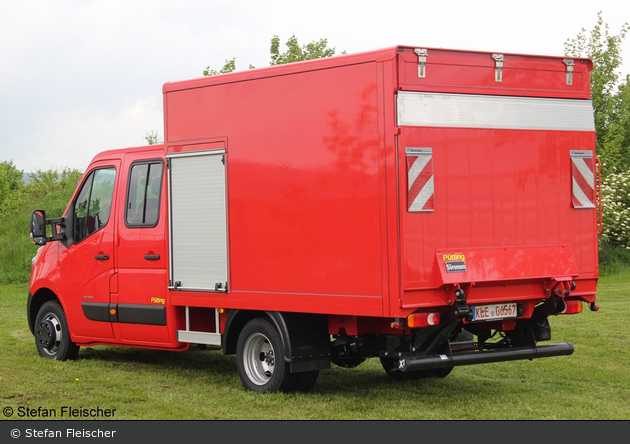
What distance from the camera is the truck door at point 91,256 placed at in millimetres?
9898

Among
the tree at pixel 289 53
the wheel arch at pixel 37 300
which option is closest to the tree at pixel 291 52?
the tree at pixel 289 53

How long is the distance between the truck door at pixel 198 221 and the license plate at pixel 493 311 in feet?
8.42

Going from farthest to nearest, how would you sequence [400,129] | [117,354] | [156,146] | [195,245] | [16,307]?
[16,307]
[117,354]
[156,146]
[195,245]
[400,129]

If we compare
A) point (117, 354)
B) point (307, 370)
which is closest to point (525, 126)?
point (307, 370)

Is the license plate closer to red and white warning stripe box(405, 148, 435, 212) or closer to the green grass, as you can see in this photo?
the green grass

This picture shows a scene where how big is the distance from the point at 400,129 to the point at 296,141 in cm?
120

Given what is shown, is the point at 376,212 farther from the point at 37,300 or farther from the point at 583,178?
the point at 37,300

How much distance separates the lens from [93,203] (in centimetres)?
1019

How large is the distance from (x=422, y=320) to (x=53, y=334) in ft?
18.2

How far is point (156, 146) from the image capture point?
31.3 feet

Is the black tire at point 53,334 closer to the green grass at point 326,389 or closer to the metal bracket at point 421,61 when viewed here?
the green grass at point 326,389

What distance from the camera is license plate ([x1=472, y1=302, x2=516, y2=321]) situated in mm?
7488

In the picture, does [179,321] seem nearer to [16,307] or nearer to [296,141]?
[296,141]

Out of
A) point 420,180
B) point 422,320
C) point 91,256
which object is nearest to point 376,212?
point 420,180
